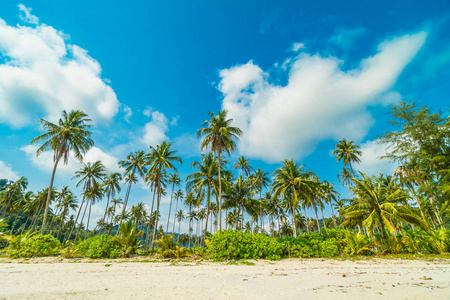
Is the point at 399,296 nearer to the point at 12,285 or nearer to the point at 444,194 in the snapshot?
the point at 12,285

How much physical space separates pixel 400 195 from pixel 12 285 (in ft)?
88.0

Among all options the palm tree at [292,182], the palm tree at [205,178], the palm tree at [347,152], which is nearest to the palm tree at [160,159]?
the palm tree at [205,178]

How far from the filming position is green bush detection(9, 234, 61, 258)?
14898 millimetres

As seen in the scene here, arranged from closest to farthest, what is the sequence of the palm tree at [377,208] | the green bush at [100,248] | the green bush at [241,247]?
1. the green bush at [241,247]
2. the green bush at [100,248]
3. the palm tree at [377,208]

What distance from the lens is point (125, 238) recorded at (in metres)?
17.4

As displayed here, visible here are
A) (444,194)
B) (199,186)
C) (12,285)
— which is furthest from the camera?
(199,186)

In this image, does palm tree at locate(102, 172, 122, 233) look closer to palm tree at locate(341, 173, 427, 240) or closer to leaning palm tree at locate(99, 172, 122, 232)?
leaning palm tree at locate(99, 172, 122, 232)

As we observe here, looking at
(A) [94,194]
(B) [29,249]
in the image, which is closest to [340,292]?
(B) [29,249]

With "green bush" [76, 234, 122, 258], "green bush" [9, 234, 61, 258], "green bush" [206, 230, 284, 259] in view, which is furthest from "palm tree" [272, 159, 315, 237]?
"green bush" [9, 234, 61, 258]

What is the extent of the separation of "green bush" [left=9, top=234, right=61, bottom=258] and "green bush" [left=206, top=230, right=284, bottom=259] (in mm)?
13899

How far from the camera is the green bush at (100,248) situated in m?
15.8

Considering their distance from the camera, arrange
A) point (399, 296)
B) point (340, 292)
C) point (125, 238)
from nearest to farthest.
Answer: point (399, 296) → point (340, 292) → point (125, 238)

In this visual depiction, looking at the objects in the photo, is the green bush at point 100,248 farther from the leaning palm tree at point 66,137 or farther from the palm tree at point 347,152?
the palm tree at point 347,152

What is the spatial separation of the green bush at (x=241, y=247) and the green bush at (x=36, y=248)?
13899 millimetres
